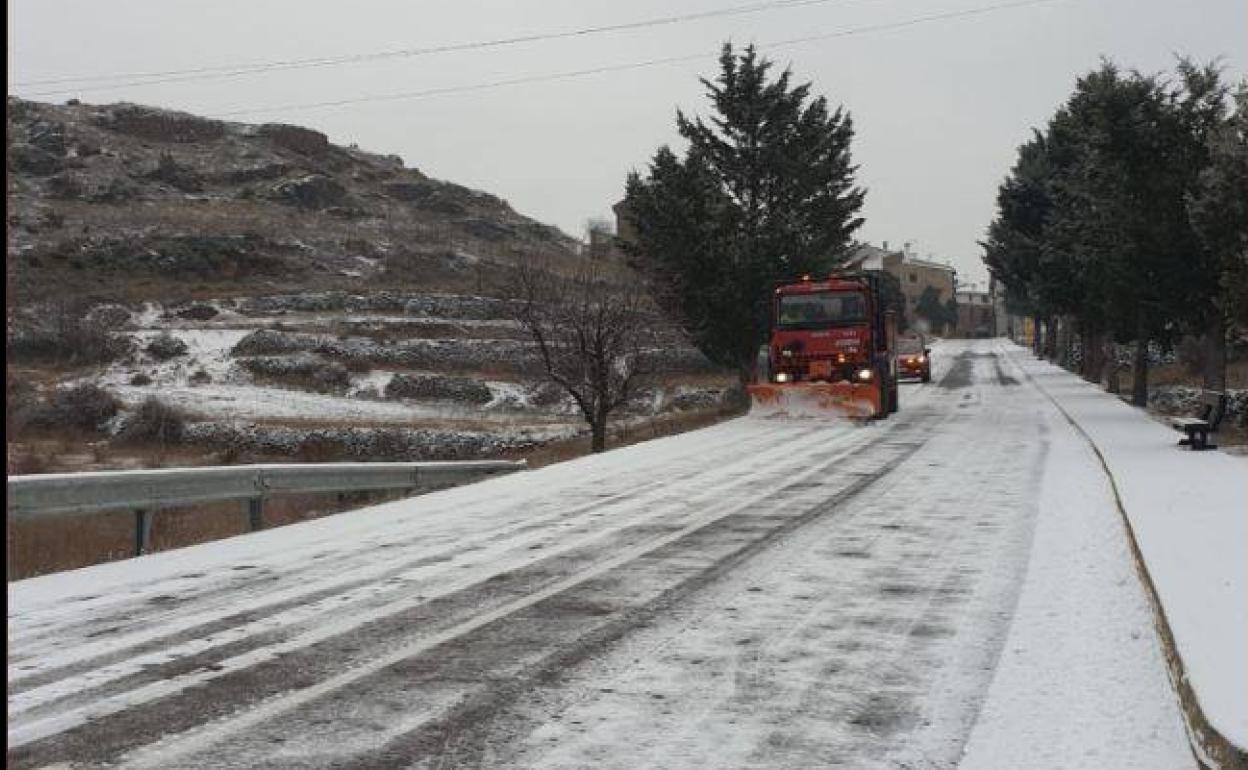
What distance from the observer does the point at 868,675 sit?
4746mm

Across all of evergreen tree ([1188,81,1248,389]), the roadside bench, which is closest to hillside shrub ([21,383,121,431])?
the roadside bench

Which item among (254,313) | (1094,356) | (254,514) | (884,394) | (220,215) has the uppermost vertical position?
(220,215)

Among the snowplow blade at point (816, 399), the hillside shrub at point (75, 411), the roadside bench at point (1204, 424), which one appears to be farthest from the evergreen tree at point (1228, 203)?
the hillside shrub at point (75, 411)

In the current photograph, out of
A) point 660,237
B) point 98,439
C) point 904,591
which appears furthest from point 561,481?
point 98,439

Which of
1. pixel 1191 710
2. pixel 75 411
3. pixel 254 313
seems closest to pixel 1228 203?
pixel 1191 710

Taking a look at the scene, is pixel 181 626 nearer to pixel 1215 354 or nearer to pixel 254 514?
pixel 254 514

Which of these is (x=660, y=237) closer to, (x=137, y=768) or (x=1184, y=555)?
(x=1184, y=555)

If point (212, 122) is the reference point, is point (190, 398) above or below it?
below

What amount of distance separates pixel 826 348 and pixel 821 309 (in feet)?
2.85

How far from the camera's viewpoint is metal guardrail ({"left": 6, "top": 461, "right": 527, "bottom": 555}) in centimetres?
785

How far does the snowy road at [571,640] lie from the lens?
3.93 metres

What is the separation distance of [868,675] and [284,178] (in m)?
91.4

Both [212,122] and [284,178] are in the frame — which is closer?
[284,178]

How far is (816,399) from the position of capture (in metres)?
21.2
